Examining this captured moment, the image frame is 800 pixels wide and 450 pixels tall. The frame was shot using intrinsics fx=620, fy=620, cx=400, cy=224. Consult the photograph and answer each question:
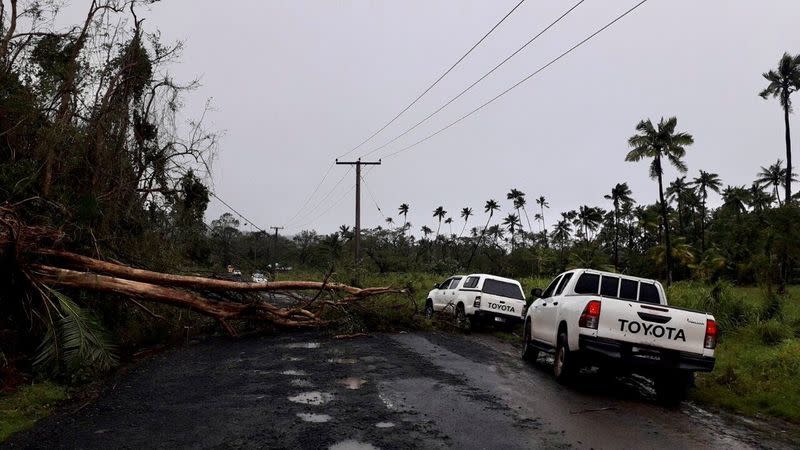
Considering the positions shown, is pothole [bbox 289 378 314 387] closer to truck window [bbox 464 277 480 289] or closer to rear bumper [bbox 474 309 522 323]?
rear bumper [bbox 474 309 522 323]

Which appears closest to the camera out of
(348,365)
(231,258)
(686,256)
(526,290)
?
(348,365)

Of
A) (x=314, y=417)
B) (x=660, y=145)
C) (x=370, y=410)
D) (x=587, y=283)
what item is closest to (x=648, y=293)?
(x=587, y=283)

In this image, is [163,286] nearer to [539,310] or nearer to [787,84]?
[539,310]

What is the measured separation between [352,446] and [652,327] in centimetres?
483

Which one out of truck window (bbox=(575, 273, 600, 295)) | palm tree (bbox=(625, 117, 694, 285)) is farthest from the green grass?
palm tree (bbox=(625, 117, 694, 285))

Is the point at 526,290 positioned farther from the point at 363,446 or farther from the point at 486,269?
the point at 486,269

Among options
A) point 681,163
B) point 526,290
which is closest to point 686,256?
point 681,163

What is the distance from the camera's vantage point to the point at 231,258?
1733cm

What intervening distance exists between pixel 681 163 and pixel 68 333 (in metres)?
40.5

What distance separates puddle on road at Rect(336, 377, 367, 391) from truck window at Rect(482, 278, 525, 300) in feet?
27.6

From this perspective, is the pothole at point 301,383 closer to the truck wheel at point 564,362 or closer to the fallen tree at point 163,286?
the truck wheel at point 564,362

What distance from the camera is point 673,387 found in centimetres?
884

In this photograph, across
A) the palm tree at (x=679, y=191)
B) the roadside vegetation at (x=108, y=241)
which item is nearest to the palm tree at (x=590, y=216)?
the palm tree at (x=679, y=191)

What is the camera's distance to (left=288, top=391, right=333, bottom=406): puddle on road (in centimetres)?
773
